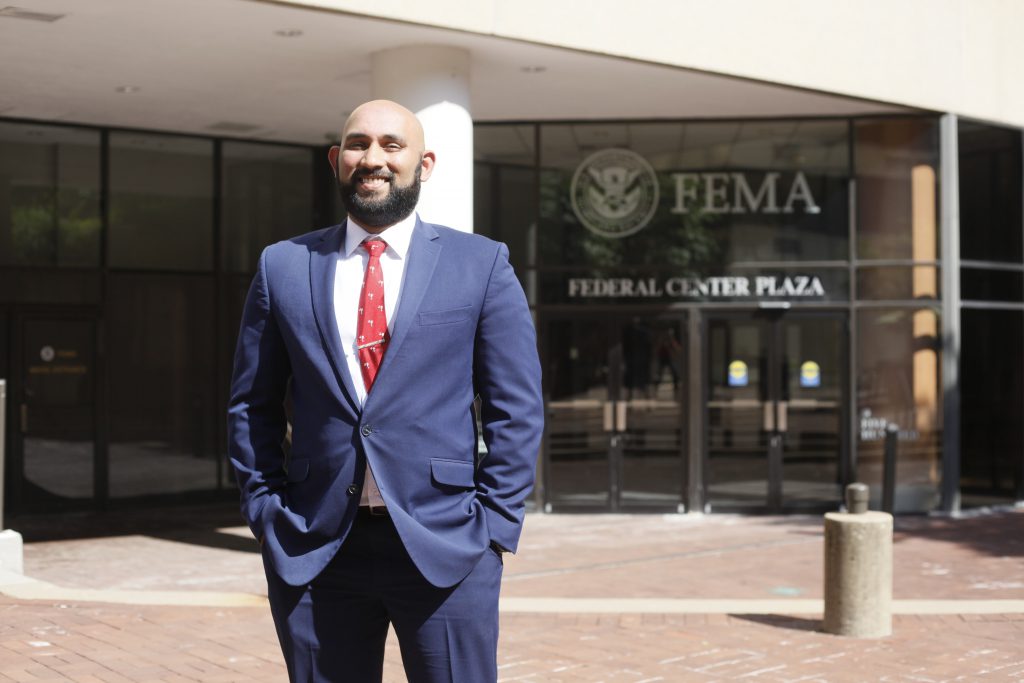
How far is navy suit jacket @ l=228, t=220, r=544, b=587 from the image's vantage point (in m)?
2.99

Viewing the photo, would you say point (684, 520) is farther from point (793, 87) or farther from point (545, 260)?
point (793, 87)

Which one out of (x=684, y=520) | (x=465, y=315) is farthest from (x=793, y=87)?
(x=465, y=315)

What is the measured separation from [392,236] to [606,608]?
5.46 meters

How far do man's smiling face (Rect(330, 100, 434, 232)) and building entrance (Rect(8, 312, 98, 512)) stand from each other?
36.7 ft

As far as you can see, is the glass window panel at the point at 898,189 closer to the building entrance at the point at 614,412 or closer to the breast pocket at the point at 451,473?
the building entrance at the point at 614,412

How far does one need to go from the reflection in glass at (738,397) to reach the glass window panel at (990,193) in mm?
2516

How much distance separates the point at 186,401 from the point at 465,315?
38.7 feet

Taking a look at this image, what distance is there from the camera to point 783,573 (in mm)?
10070

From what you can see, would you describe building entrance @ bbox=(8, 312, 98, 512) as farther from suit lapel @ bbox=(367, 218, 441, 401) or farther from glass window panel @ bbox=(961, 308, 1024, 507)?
suit lapel @ bbox=(367, 218, 441, 401)

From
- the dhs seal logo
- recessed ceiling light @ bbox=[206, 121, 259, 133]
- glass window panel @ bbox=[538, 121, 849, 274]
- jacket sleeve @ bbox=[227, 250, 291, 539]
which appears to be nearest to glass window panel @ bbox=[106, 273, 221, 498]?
recessed ceiling light @ bbox=[206, 121, 259, 133]

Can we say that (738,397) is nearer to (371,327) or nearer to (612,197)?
(612,197)

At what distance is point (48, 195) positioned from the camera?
13.6m

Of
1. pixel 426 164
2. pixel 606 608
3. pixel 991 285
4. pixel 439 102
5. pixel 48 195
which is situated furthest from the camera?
pixel 991 285

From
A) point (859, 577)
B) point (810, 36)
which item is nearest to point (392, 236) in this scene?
point (859, 577)
